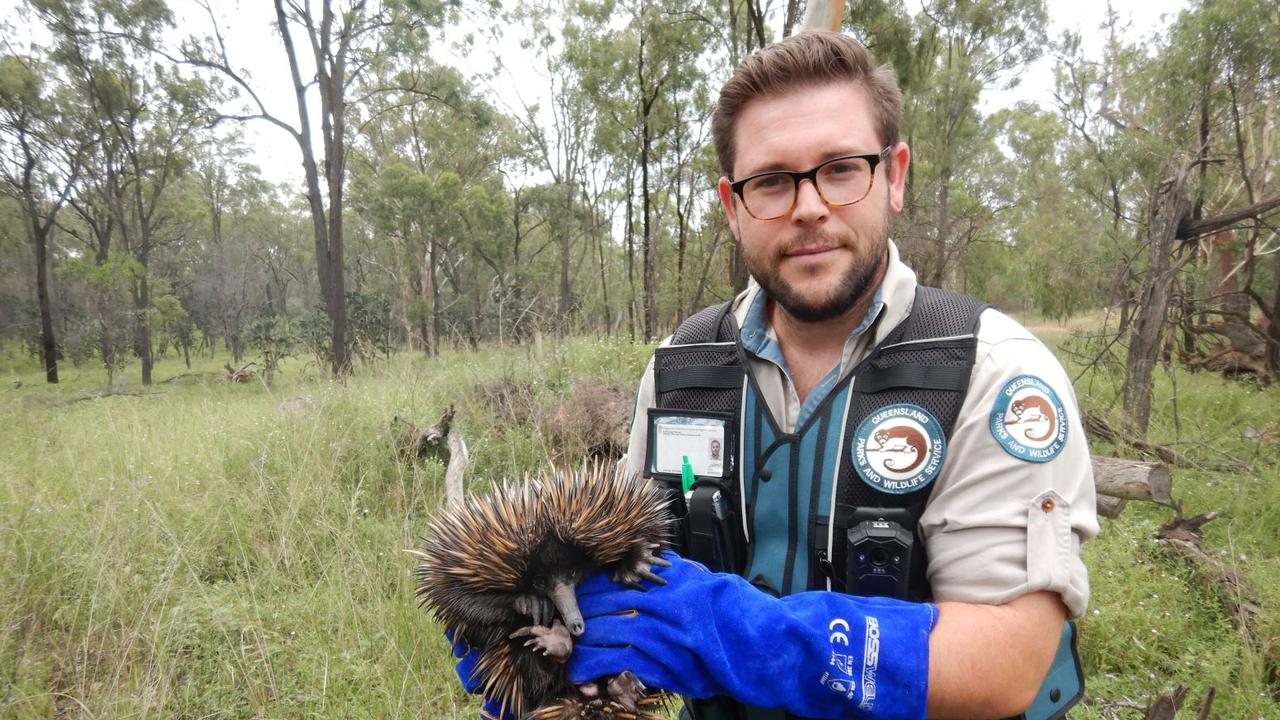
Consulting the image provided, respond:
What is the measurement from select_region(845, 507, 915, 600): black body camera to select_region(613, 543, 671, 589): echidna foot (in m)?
0.40

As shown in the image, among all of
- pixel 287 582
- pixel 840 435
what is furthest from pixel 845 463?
pixel 287 582

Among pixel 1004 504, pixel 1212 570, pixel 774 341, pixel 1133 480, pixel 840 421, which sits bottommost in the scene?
pixel 1212 570

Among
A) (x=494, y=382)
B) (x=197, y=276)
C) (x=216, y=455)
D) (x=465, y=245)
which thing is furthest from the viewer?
(x=197, y=276)

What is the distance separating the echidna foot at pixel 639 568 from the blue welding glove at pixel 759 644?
20 mm

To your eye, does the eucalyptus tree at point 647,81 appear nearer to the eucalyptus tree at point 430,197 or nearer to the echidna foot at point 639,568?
the eucalyptus tree at point 430,197

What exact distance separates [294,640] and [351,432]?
7.82ft

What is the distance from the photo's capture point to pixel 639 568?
131 centimetres

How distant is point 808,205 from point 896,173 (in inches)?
13.8

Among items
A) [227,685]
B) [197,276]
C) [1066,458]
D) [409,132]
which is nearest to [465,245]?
[409,132]

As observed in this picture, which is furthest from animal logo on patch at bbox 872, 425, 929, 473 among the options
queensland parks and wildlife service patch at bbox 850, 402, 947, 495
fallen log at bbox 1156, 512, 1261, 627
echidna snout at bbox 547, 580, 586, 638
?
fallen log at bbox 1156, 512, 1261, 627

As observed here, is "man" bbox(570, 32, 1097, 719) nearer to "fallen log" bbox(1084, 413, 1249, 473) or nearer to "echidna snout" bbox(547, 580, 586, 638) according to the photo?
"echidna snout" bbox(547, 580, 586, 638)

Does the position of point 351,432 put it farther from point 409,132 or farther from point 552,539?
point 409,132

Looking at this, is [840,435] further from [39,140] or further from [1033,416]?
[39,140]

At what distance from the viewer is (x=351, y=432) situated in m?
4.89
